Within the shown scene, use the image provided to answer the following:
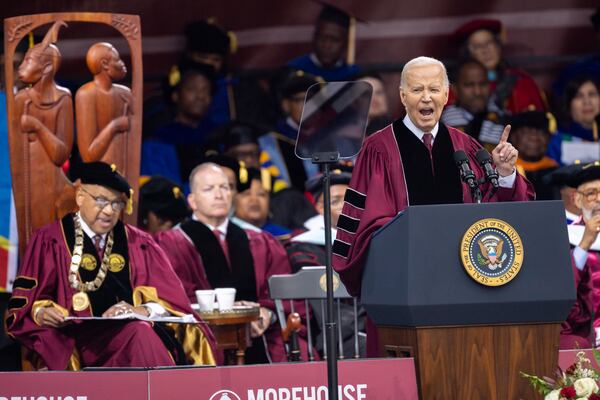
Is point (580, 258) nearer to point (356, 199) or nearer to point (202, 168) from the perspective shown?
point (202, 168)

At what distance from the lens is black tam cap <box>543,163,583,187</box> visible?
8.29 m

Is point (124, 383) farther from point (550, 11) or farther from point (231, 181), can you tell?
point (550, 11)

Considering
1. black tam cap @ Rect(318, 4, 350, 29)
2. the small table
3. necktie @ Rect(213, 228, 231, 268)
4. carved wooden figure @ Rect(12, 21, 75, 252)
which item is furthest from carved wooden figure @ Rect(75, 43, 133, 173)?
black tam cap @ Rect(318, 4, 350, 29)

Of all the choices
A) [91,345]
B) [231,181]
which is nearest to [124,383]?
[91,345]

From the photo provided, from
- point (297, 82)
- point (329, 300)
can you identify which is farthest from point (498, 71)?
point (329, 300)

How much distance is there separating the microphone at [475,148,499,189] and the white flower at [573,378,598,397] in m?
0.85

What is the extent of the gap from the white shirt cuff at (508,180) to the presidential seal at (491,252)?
50cm

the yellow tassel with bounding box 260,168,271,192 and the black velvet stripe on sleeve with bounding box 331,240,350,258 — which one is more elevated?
the yellow tassel with bounding box 260,168,271,192

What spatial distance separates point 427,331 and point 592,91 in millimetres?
6082

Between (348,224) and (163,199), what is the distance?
3775 millimetres

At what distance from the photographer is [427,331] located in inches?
196

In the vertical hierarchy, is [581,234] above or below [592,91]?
below

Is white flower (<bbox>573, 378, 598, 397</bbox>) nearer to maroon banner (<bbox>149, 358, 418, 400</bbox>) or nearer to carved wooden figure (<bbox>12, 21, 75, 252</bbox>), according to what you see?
maroon banner (<bbox>149, 358, 418, 400</bbox>)

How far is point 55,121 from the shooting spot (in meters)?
7.50
